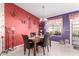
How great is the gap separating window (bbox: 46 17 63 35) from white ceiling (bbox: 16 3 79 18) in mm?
135

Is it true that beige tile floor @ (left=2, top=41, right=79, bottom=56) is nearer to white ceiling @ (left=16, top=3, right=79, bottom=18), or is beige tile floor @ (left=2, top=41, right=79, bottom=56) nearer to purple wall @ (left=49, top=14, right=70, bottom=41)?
purple wall @ (left=49, top=14, right=70, bottom=41)

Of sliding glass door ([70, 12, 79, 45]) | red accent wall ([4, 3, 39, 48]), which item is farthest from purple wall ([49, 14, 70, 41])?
red accent wall ([4, 3, 39, 48])

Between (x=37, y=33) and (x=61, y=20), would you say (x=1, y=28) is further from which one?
(x=61, y=20)

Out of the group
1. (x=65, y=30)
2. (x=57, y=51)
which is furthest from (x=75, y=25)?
(x=57, y=51)

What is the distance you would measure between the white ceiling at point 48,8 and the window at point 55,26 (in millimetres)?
135

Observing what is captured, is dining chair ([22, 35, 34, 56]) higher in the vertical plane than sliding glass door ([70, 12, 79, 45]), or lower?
lower

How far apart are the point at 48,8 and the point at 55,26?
17.0 inches

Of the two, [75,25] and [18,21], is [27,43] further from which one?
[75,25]

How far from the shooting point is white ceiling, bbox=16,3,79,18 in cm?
221

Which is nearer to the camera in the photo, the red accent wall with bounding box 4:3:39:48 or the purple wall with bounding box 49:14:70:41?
the red accent wall with bounding box 4:3:39:48

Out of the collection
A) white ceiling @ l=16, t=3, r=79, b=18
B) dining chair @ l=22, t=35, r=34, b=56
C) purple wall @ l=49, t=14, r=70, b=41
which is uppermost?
white ceiling @ l=16, t=3, r=79, b=18

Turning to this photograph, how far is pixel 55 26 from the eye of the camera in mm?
2312

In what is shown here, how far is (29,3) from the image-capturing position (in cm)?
222

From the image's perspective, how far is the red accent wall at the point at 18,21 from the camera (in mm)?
2160
